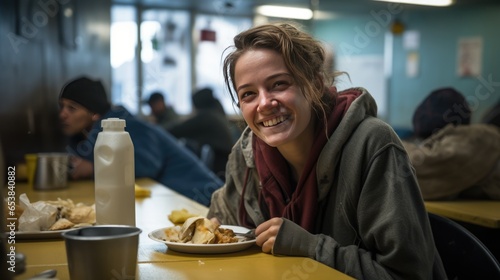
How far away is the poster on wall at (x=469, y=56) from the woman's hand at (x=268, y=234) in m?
6.05

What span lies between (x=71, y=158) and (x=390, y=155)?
2.05m

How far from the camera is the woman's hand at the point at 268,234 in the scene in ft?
4.25

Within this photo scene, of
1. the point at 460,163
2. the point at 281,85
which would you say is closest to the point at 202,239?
the point at 281,85

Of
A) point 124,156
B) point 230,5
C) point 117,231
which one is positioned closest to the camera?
point 117,231

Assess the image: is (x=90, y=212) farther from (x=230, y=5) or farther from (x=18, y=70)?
(x=230, y=5)

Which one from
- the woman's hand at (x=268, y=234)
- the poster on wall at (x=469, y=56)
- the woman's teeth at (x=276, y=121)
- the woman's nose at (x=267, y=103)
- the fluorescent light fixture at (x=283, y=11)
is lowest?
the woman's hand at (x=268, y=234)

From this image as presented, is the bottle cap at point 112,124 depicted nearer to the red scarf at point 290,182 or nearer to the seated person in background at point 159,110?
the red scarf at point 290,182

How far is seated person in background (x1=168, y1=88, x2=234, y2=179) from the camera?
15.5 ft

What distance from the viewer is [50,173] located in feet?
8.31

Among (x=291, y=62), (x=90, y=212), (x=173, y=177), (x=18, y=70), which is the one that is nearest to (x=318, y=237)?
(x=291, y=62)

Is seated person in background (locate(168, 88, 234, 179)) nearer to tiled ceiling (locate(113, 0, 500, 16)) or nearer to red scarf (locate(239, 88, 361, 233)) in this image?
tiled ceiling (locate(113, 0, 500, 16))

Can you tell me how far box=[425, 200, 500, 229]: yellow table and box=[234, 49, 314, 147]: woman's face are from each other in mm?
988

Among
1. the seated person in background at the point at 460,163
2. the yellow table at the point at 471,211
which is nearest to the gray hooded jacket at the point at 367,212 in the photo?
the yellow table at the point at 471,211

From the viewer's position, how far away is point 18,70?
3533 millimetres
